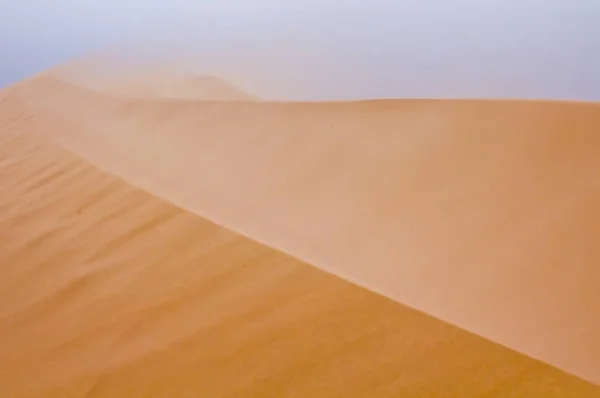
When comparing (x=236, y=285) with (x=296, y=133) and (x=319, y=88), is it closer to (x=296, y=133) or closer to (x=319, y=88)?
(x=296, y=133)

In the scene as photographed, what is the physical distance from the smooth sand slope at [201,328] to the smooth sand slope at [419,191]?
7 centimetres

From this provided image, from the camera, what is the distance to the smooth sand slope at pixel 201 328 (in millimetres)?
1294

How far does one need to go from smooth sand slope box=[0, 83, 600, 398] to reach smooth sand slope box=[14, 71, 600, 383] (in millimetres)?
71

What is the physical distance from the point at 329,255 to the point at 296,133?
2.87 feet

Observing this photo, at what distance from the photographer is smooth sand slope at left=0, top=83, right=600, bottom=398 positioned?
129 centimetres

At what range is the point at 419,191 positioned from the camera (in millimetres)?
1954

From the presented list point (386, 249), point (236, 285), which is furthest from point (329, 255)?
point (236, 285)

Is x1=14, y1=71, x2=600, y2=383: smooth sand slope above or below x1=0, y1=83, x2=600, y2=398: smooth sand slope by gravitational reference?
above

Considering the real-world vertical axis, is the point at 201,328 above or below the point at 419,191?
below

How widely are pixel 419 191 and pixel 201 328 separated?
872 mm

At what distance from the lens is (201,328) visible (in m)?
1.50

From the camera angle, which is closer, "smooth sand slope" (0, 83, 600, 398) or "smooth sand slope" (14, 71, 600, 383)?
"smooth sand slope" (0, 83, 600, 398)

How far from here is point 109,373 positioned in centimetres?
138

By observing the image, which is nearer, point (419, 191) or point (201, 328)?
point (201, 328)
